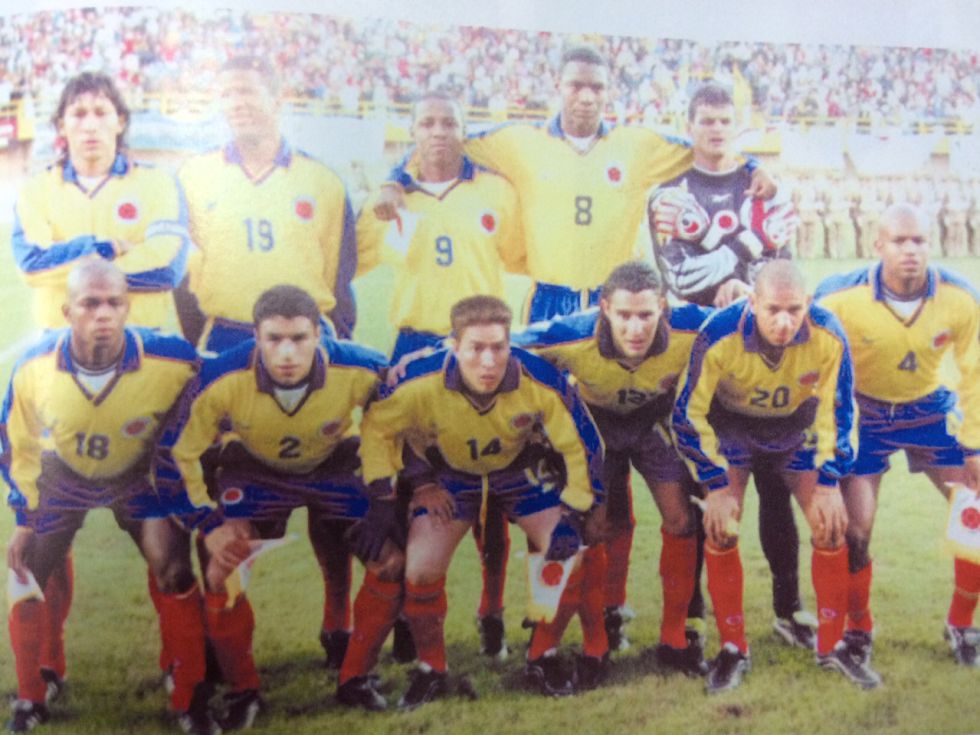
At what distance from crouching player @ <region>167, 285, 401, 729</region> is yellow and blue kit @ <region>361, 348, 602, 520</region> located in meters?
0.09

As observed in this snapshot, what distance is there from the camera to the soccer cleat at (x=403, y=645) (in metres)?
2.72

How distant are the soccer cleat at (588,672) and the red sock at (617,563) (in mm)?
159

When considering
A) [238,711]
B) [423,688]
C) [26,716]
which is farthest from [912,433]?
[26,716]

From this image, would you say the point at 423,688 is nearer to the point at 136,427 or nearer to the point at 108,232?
the point at 136,427

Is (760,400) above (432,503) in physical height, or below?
above

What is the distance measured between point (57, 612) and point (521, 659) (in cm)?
124

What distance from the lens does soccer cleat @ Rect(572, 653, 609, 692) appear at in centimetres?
277

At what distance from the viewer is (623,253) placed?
2783 millimetres

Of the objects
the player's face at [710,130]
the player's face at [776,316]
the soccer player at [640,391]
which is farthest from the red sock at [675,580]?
the player's face at [710,130]

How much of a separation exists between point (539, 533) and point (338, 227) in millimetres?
989

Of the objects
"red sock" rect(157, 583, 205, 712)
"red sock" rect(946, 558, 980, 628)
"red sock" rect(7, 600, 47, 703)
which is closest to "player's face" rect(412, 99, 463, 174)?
"red sock" rect(157, 583, 205, 712)

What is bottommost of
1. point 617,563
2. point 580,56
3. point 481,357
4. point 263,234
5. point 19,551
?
point 617,563

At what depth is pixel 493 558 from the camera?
108 inches

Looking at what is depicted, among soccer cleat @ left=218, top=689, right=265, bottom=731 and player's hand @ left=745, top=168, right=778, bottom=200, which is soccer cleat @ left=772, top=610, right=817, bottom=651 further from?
soccer cleat @ left=218, top=689, right=265, bottom=731
